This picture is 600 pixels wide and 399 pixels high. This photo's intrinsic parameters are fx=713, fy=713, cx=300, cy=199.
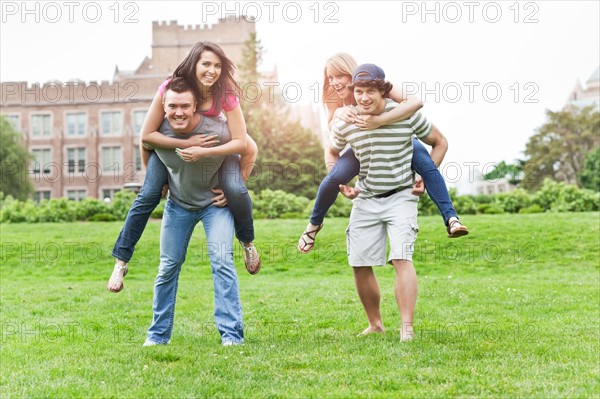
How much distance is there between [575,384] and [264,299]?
5.29 metres

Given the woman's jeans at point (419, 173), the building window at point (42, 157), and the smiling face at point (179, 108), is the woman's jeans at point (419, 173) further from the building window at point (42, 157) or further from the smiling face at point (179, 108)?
the building window at point (42, 157)

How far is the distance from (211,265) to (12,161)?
148 feet

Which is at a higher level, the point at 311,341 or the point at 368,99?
the point at 368,99

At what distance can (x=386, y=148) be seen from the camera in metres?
5.25

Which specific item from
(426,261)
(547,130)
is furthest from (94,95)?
(426,261)

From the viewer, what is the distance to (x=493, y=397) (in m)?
3.59

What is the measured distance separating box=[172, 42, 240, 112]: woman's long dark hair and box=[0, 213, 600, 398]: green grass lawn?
5.99 ft

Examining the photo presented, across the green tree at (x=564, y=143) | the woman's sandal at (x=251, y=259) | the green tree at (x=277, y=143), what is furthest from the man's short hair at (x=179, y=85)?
the green tree at (x=564, y=143)

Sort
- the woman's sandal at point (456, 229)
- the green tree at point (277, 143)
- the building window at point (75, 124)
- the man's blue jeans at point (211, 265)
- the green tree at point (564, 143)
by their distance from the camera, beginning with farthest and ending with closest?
the green tree at point (564, 143) → the building window at point (75, 124) → the green tree at point (277, 143) → the man's blue jeans at point (211, 265) → the woman's sandal at point (456, 229)

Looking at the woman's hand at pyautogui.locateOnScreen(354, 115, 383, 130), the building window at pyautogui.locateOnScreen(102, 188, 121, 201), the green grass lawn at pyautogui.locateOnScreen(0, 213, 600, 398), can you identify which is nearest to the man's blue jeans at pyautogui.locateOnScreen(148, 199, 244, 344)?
the green grass lawn at pyautogui.locateOnScreen(0, 213, 600, 398)

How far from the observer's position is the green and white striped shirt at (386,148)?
5.25 meters

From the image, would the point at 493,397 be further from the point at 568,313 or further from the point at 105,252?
the point at 105,252

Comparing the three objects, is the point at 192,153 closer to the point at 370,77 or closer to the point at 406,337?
the point at 370,77

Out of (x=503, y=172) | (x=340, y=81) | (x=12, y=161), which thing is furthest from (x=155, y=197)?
(x=12, y=161)
